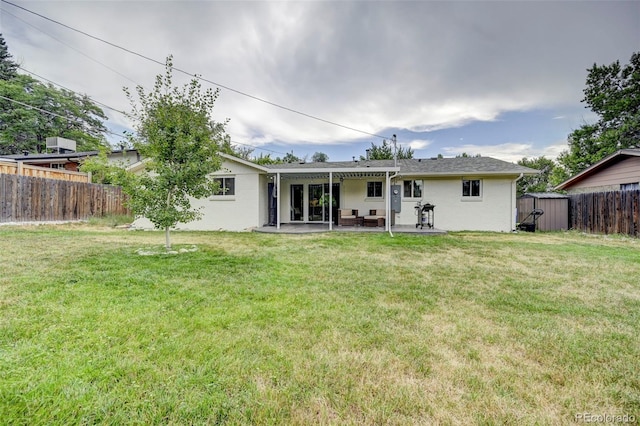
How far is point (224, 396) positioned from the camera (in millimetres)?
1819

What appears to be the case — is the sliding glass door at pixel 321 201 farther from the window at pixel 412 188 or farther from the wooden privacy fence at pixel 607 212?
Answer: the wooden privacy fence at pixel 607 212

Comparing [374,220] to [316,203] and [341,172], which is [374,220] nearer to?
[341,172]

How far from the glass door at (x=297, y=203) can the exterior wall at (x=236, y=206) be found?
2193 mm

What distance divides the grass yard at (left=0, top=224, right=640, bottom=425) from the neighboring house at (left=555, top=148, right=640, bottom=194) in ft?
32.3

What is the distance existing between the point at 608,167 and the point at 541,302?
14.6m

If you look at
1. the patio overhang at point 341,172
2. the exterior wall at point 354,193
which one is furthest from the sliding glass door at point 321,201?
the patio overhang at point 341,172

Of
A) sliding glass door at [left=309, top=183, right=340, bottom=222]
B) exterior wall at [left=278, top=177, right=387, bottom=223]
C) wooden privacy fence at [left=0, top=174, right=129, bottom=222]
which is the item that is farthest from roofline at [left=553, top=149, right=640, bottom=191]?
wooden privacy fence at [left=0, top=174, right=129, bottom=222]

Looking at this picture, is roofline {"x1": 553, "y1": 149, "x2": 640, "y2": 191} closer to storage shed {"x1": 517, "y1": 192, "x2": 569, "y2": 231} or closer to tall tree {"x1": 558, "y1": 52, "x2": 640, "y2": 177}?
storage shed {"x1": 517, "y1": 192, "x2": 569, "y2": 231}

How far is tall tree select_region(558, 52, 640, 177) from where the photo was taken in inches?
727

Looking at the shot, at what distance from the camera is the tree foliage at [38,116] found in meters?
25.5

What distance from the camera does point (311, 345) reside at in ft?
8.21

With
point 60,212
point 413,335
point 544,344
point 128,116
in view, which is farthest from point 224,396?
point 60,212

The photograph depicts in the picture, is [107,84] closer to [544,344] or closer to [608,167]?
[544,344]

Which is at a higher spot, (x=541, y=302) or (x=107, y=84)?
(x=107, y=84)
